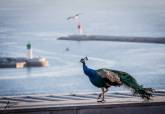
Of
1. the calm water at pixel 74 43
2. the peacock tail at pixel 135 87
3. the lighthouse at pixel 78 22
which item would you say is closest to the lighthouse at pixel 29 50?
the calm water at pixel 74 43

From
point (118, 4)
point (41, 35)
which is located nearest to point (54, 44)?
point (41, 35)

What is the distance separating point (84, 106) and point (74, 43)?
80.6 inches

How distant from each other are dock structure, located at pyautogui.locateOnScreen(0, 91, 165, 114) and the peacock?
9 cm

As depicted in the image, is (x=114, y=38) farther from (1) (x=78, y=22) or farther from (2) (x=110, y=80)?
(2) (x=110, y=80)

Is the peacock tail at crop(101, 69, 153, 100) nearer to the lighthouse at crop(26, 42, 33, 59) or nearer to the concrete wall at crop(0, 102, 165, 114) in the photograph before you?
the concrete wall at crop(0, 102, 165, 114)

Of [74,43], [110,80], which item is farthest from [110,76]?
[74,43]

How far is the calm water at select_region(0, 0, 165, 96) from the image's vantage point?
6.45m

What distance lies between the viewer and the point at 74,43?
21.8 feet

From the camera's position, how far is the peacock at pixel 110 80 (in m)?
4.76

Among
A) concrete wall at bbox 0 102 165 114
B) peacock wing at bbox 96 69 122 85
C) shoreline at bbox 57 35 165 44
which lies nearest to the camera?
concrete wall at bbox 0 102 165 114

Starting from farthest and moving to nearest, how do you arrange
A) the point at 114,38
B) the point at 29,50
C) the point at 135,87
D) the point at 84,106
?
1. the point at 114,38
2. the point at 29,50
3. the point at 135,87
4. the point at 84,106

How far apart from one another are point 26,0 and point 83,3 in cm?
81

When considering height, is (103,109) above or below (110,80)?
below

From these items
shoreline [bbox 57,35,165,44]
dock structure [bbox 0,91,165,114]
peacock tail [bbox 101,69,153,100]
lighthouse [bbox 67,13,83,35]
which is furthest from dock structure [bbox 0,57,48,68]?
peacock tail [bbox 101,69,153,100]
